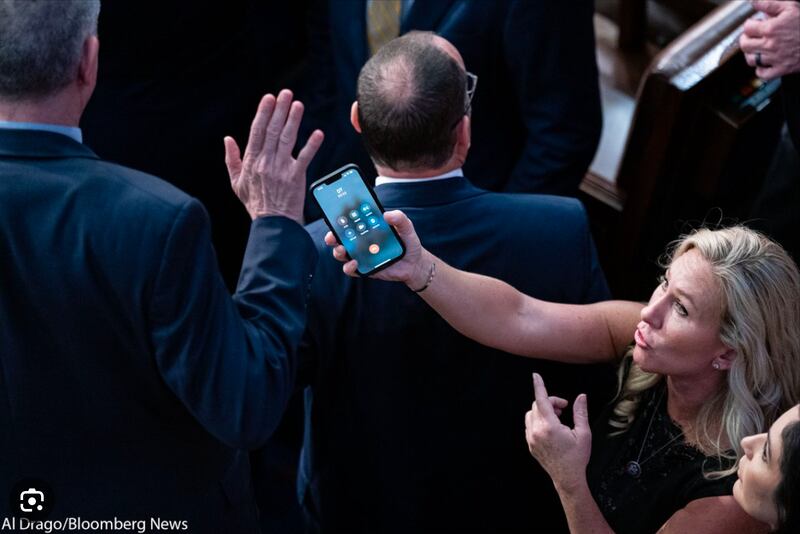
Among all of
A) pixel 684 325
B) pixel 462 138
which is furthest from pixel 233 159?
pixel 684 325

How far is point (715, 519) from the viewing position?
5.34 ft

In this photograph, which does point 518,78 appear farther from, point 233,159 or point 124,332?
point 124,332

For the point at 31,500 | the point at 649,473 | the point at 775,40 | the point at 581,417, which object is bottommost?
the point at 31,500

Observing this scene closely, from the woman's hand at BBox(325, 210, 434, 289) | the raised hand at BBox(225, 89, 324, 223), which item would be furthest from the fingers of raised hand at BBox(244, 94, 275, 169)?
the woman's hand at BBox(325, 210, 434, 289)

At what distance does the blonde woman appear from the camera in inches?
64.9

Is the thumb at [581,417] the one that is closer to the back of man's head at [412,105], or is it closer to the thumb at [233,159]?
the back of man's head at [412,105]

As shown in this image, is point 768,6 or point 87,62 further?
point 768,6

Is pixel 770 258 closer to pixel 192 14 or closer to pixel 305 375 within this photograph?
pixel 305 375

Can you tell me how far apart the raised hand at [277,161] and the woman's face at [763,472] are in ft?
2.67

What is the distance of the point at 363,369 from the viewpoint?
1.90 m

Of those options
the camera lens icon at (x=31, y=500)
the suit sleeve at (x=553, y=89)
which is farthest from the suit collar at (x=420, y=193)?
the camera lens icon at (x=31, y=500)

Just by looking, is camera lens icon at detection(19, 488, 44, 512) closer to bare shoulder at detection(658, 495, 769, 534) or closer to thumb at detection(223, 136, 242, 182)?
thumb at detection(223, 136, 242, 182)

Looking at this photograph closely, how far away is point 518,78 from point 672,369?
99 centimetres

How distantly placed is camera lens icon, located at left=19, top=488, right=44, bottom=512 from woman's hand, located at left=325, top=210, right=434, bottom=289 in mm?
643
